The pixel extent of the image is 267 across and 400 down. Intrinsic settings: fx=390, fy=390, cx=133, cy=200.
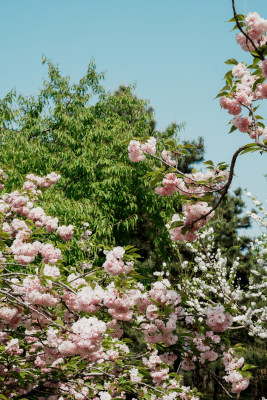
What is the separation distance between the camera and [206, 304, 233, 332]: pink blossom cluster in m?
2.94

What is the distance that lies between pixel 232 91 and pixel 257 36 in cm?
57

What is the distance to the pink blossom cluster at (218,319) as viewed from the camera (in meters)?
2.94

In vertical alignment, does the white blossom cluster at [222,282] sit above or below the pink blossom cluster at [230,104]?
above

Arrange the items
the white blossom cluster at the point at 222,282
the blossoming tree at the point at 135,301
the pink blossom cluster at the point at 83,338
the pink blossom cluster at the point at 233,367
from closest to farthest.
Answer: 1. the pink blossom cluster at the point at 83,338
2. the blossoming tree at the point at 135,301
3. the pink blossom cluster at the point at 233,367
4. the white blossom cluster at the point at 222,282

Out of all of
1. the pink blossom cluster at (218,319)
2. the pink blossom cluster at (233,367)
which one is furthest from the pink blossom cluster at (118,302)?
the pink blossom cluster at (233,367)

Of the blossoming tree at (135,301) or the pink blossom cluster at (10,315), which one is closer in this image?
the blossoming tree at (135,301)

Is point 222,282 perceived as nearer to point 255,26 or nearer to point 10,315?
point 10,315

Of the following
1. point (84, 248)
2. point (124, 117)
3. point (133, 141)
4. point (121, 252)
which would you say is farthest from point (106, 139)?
point (121, 252)

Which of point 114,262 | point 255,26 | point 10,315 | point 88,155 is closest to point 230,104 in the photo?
point 255,26

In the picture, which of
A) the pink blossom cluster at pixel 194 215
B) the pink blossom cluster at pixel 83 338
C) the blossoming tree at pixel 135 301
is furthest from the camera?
the pink blossom cluster at pixel 194 215

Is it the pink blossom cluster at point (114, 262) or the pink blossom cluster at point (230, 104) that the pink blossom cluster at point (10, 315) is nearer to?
the pink blossom cluster at point (114, 262)

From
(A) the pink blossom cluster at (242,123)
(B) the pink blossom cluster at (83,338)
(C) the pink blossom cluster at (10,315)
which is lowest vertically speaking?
(B) the pink blossom cluster at (83,338)

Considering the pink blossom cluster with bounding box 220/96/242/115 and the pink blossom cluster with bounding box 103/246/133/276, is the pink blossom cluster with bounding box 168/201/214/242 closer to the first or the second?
the pink blossom cluster with bounding box 103/246/133/276

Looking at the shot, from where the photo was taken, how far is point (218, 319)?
2.93 m
